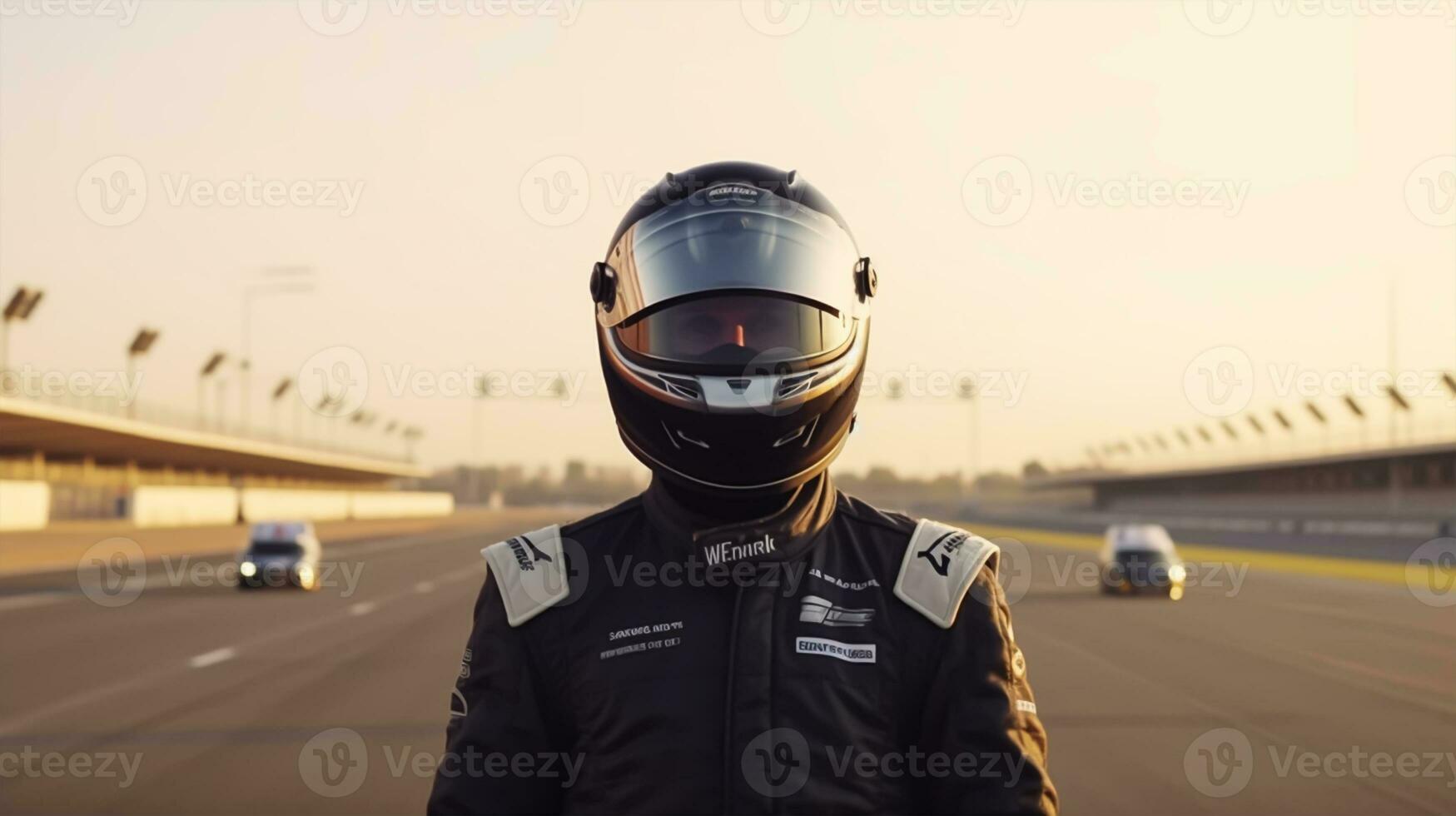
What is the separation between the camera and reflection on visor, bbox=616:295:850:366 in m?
2.96

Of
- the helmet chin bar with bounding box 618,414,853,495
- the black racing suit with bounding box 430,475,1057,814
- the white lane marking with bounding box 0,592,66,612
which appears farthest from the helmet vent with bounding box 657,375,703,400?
the white lane marking with bounding box 0,592,66,612

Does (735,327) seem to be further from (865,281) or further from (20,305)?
(20,305)

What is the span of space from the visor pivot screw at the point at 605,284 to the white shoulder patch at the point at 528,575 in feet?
1.57

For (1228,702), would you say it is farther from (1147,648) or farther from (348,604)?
(348,604)

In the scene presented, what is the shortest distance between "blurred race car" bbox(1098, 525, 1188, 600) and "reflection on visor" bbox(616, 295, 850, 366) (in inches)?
1136

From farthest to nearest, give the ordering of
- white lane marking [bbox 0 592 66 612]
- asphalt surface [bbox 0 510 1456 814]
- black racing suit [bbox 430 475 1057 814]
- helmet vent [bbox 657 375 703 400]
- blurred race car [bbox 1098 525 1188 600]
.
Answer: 1. blurred race car [bbox 1098 525 1188 600]
2. white lane marking [bbox 0 592 66 612]
3. asphalt surface [bbox 0 510 1456 814]
4. helmet vent [bbox 657 375 703 400]
5. black racing suit [bbox 430 475 1057 814]

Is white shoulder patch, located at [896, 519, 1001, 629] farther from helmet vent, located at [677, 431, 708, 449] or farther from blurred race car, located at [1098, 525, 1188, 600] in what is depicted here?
blurred race car, located at [1098, 525, 1188, 600]

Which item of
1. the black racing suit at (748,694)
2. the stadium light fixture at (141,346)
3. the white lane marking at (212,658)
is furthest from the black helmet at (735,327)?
the stadium light fixture at (141,346)

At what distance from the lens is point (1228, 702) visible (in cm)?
1439

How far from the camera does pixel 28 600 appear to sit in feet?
94.6

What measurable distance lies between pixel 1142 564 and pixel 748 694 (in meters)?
29.5

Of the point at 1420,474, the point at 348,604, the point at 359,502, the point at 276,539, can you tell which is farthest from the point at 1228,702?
the point at 359,502

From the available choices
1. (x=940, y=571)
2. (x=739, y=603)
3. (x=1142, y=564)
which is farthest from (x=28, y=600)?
(x=940, y=571)

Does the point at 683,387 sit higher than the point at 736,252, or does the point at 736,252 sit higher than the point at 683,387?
the point at 736,252
